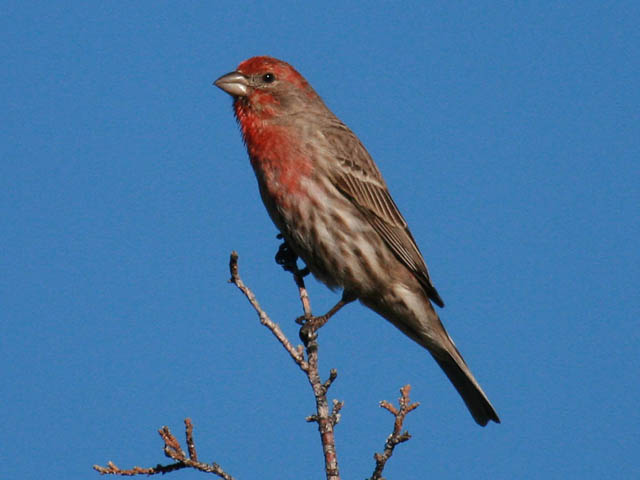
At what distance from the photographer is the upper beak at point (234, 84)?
296 inches

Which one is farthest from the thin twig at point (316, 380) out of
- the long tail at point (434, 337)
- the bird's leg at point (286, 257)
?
the long tail at point (434, 337)

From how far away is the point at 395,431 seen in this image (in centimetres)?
478

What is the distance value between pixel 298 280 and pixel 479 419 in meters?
2.32

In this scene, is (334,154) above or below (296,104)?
below

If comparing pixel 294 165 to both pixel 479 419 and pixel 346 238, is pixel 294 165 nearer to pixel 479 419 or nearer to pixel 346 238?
pixel 346 238

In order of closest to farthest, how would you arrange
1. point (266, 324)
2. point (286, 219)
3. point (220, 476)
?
point (220, 476) < point (266, 324) < point (286, 219)

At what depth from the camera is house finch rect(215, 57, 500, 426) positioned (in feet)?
23.4

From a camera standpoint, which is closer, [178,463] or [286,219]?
[178,463]

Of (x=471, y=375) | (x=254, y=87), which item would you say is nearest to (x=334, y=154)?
(x=254, y=87)

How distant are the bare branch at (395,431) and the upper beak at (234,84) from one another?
3575 mm

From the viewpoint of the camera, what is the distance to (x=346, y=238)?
23.8ft

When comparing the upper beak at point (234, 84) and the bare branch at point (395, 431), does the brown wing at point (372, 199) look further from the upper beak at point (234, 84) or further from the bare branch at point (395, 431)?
the bare branch at point (395, 431)

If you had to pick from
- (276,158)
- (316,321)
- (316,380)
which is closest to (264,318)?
(316,380)

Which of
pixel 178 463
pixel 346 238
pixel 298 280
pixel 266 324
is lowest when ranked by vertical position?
pixel 178 463
